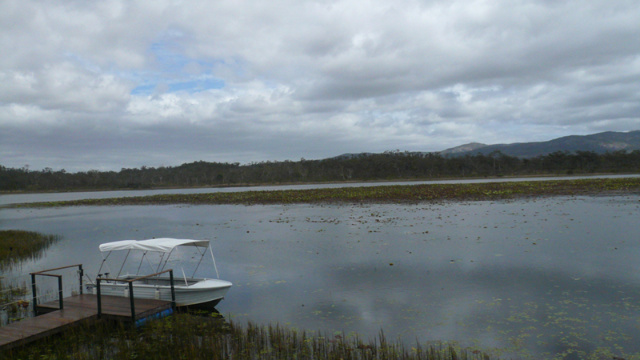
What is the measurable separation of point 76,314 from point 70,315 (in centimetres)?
15

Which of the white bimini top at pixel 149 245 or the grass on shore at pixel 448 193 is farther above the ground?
the white bimini top at pixel 149 245

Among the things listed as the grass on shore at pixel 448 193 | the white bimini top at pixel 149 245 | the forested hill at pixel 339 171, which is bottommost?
the grass on shore at pixel 448 193

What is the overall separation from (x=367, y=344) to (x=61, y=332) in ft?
25.4

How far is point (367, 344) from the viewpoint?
9.37 meters

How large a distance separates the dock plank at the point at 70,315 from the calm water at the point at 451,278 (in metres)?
2.41

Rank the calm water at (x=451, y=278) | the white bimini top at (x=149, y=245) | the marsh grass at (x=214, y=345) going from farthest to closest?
the white bimini top at (x=149, y=245) → the calm water at (x=451, y=278) → the marsh grass at (x=214, y=345)

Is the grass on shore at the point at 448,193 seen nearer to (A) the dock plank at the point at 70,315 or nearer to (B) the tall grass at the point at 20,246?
(B) the tall grass at the point at 20,246

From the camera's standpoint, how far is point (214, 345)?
922cm

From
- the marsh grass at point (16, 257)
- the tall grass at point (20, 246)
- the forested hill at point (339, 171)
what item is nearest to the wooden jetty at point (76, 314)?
the marsh grass at point (16, 257)

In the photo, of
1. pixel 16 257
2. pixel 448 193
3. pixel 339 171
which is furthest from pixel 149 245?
pixel 339 171

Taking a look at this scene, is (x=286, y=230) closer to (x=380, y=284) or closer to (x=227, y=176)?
(x=380, y=284)

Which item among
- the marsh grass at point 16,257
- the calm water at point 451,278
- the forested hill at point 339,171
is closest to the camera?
the calm water at point 451,278

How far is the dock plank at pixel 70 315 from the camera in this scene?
9.84m

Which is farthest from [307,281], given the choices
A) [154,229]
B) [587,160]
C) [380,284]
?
[587,160]
